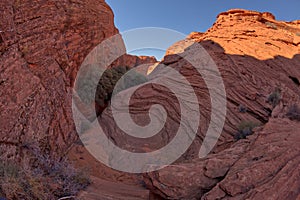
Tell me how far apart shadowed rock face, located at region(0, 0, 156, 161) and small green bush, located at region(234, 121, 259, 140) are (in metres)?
6.18

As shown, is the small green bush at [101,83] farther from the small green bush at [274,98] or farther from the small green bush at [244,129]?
the small green bush at [274,98]

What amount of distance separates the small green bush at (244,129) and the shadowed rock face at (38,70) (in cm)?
618

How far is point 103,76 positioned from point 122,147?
642cm

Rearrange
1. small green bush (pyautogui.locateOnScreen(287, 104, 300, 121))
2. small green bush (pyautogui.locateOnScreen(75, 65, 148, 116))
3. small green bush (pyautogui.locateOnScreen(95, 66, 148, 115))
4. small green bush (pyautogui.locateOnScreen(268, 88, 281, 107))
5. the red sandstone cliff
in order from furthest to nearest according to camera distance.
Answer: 1. small green bush (pyautogui.locateOnScreen(95, 66, 148, 115))
2. small green bush (pyautogui.locateOnScreen(75, 65, 148, 116))
3. small green bush (pyautogui.locateOnScreen(268, 88, 281, 107))
4. small green bush (pyautogui.locateOnScreen(287, 104, 300, 121))
5. the red sandstone cliff

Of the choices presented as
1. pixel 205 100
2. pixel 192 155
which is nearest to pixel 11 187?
pixel 192 155

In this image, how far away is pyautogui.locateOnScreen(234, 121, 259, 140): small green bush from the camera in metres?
8.25

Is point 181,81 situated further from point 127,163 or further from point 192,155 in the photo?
point 127,163

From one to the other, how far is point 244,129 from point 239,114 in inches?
55.9

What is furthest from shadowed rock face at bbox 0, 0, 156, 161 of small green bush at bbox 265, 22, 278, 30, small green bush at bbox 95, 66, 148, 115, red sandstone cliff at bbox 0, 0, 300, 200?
small green bush at bbox 265, 22, 278, 30

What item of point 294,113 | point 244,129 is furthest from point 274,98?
point 244,129

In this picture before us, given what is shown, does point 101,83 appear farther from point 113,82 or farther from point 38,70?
point 38,70

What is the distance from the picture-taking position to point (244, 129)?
8.41m

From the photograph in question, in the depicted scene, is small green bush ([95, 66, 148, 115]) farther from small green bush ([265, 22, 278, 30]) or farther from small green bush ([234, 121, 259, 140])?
small green bush ([265, 22, 278, 30])

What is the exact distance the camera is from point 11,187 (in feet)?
13.7
